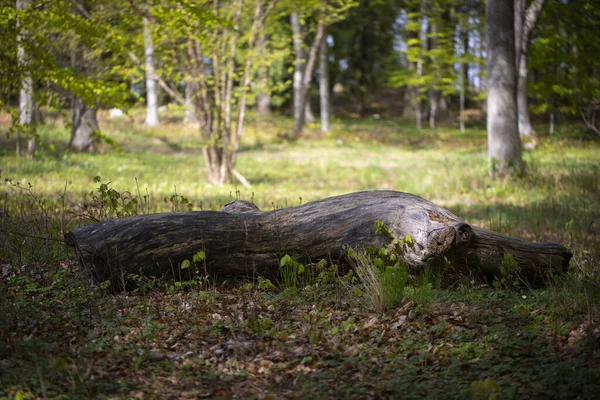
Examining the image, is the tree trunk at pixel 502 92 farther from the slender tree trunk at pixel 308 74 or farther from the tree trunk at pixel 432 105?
the tree trunk at pixel 432 105

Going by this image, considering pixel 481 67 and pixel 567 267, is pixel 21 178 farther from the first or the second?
pixel 481 67

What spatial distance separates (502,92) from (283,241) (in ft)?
32.3

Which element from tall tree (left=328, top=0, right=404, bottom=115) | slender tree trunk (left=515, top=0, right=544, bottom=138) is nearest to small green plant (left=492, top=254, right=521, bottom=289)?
slender tree trunk (left=515, top=0, right=544, bottom=138)

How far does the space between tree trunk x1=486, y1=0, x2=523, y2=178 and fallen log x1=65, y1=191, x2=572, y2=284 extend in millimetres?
8421

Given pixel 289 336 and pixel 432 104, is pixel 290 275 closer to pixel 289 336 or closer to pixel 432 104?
pixel 289 336

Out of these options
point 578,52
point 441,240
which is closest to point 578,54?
point 578,52

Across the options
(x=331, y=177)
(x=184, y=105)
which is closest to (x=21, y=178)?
(x=184, y=105)

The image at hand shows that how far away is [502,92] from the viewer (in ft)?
46.0

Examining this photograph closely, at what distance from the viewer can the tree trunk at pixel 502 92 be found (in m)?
13.9

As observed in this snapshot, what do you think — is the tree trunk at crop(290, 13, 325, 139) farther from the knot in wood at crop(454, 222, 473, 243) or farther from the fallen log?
the knot in wood at crop(454, 222, 473, 243)

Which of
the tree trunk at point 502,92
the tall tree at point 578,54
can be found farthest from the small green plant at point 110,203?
the tree trunk at point 502,92

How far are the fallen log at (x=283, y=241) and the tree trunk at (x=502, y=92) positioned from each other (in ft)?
27.6

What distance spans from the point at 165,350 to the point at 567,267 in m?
3.96

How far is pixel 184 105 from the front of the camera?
16.0 m
